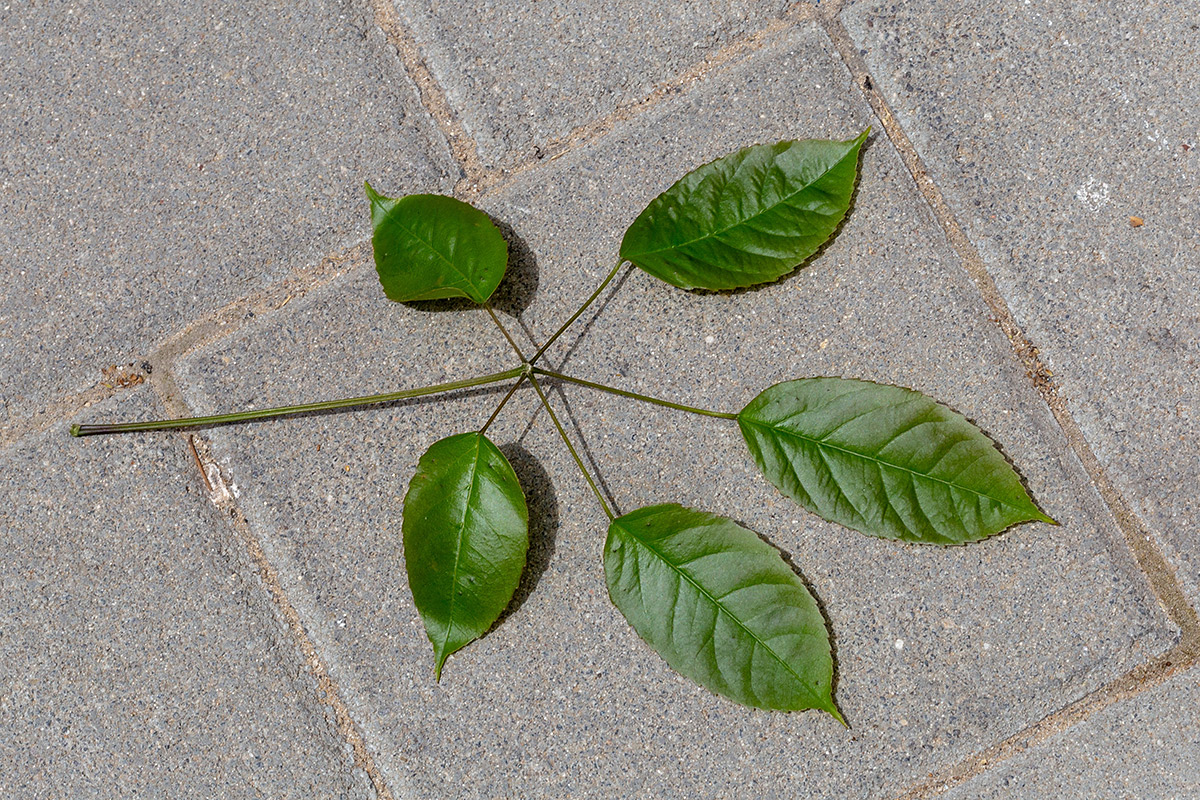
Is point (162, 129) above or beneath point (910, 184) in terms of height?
above

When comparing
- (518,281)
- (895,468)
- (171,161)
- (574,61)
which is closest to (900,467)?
(895,468)

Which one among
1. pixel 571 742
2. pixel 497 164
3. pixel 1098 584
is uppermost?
pixel 497 164

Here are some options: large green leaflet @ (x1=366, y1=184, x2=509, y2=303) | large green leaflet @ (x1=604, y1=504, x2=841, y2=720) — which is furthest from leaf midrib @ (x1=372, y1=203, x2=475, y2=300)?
large green leaflet @ (x1=604, y1=504, x2=841, y2=720)

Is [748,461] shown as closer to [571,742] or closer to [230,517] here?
[571,742]

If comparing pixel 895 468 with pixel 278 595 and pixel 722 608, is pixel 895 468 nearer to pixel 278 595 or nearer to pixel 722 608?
pixel 722 608

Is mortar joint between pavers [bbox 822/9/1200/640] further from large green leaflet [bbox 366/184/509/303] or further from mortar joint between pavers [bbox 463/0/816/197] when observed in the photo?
large green leaflet [bbox 366/184/509/303]

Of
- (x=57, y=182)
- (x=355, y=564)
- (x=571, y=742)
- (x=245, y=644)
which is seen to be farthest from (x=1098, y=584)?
(x=57, y=182)

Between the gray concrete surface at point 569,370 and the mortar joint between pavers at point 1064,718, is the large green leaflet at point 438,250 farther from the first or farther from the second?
the mortar joint between pavers at point 1064,718
